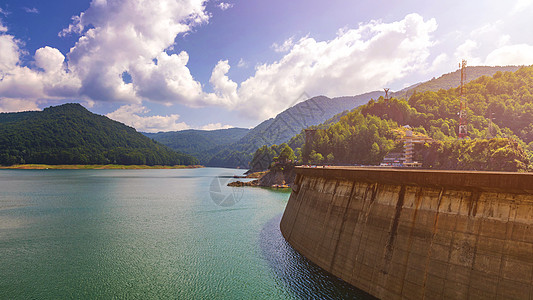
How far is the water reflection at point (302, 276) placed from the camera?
15.1 meters

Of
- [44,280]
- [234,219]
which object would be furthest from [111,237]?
[234,219]

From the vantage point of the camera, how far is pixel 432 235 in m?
11.9

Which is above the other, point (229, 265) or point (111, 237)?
point (229, 265)

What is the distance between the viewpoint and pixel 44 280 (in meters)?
17.7

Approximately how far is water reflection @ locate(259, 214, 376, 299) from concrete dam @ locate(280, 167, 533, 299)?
2.07 ft

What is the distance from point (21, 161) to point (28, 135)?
35.6 m

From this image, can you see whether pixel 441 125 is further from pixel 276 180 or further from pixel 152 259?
pixel 152 259

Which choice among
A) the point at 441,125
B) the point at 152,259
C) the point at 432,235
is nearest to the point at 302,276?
the point at 432,235

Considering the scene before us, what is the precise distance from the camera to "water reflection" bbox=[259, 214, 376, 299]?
15110 mm

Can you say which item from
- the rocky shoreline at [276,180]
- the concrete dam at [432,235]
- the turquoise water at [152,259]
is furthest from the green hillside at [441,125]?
the concrete dam at [432,235]

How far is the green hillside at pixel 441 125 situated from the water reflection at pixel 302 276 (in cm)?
6121

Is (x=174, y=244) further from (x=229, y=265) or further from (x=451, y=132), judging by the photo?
(x=451, y=132)

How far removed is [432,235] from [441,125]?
106 metres

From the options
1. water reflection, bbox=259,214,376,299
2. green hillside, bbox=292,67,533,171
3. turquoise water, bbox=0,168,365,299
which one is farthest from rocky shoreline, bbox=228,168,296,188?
water reflection, bbox=259,214,376,299
